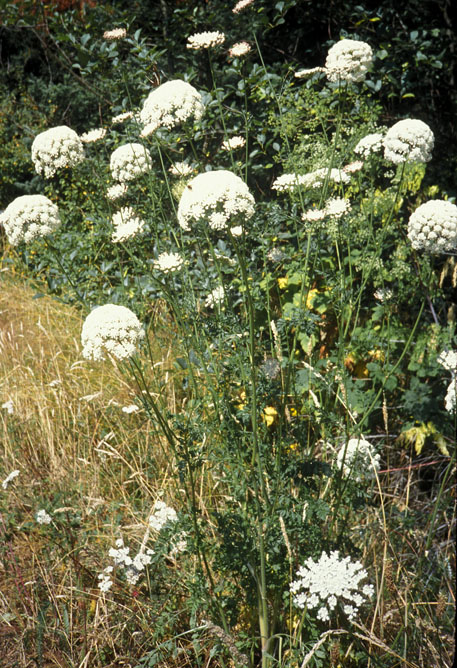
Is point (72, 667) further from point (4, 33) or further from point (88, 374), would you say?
point (4, 33)

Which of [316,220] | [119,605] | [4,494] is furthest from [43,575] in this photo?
[316,220]

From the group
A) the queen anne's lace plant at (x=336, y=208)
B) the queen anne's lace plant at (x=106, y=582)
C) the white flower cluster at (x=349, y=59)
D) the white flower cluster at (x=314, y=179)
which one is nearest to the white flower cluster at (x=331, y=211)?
the queen anne's lace plant at (x=336, y=208)

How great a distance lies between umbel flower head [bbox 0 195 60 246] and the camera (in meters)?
2.22

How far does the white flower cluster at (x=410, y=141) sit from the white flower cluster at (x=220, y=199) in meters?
0.69

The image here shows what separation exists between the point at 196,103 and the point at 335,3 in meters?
3.36

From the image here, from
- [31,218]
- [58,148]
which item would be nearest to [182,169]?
[58,148]

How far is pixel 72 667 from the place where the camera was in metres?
2.02

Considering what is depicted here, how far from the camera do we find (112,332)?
6.17 feet

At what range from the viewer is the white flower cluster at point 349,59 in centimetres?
208

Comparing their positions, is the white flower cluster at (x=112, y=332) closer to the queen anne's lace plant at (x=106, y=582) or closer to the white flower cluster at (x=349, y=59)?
the queen anne's lace plant at (x=106, y=582)

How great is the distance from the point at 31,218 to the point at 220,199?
2.99 ft

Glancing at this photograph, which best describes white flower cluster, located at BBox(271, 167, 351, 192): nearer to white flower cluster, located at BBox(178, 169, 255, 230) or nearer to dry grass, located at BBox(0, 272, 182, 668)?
white flower cluster, located at BBox(178, 169, 255, 230)

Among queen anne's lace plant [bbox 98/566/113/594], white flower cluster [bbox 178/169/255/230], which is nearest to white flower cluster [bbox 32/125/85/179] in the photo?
white flower cluster [bbox 178/169/255/230]

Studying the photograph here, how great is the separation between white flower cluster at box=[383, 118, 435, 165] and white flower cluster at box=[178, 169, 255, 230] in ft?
2.27
